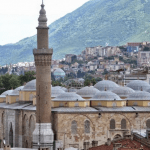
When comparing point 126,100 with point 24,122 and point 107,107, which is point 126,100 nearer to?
point 107,107

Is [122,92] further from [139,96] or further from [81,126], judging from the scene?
[81,126]

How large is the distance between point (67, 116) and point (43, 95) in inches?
150

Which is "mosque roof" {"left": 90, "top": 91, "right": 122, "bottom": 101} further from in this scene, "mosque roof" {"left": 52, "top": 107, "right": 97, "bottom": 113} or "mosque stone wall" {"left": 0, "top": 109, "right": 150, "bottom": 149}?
"mosque roof" {"left": 52, "top": 107, "right": 97, "bottom": 113}

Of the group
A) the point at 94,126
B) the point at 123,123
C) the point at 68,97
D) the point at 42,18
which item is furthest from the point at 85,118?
the point at 42,18

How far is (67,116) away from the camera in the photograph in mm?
69375

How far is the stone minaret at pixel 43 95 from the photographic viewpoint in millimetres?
66625

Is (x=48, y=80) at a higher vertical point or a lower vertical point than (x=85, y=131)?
higher

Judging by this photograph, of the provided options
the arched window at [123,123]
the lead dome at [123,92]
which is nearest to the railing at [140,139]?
the arched window at [123,123]

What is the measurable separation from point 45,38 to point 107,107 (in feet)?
33.9

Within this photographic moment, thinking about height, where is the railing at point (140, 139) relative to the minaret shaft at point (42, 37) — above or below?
below

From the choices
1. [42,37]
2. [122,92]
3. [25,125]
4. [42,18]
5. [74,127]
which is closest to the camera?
[42,37]

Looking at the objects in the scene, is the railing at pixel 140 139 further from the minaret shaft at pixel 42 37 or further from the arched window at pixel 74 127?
the minaret shaft at pixel 42 37

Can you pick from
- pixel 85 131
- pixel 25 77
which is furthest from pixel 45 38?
pixel 25 77

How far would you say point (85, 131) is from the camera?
70.2 metres
